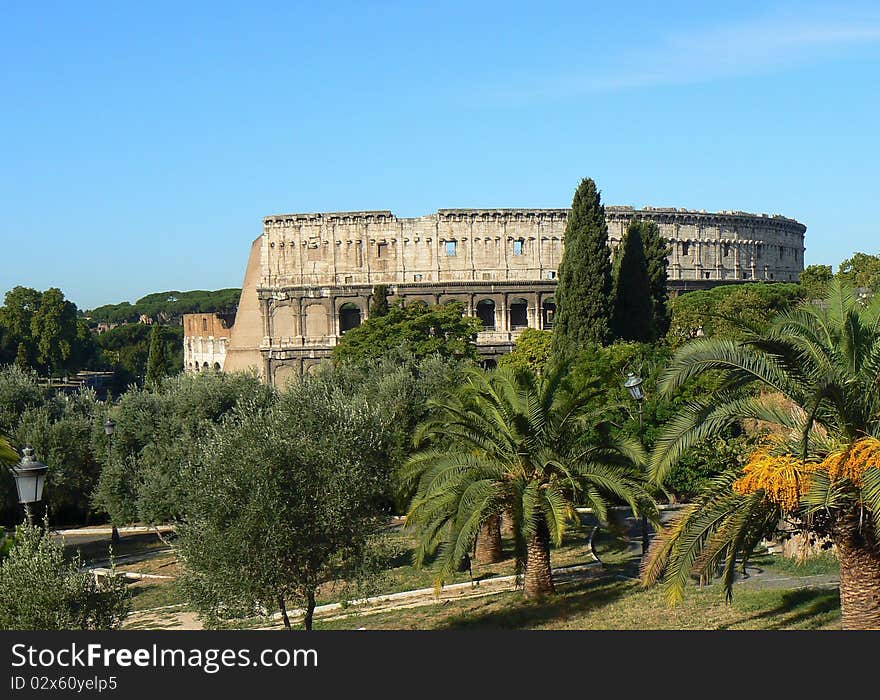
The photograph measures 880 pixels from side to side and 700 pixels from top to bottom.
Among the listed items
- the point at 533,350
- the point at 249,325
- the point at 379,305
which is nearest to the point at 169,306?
the point at 249,325

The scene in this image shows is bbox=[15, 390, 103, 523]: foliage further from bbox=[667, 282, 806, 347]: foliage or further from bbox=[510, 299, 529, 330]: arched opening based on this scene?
bbox=[510, 299, 529, 330]: arched opening

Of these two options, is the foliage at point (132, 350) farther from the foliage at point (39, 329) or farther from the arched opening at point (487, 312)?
the arched opening at point (487, 312)

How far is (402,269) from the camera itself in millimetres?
76125

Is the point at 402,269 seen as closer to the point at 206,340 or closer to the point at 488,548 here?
the point at 206,340

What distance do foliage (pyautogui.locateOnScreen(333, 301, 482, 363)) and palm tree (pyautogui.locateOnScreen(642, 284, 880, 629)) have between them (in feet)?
129

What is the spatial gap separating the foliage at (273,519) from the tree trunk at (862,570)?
7619mm

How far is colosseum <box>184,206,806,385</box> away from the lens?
74.6 m

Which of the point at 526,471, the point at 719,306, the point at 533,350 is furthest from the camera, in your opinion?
the point at 719,306

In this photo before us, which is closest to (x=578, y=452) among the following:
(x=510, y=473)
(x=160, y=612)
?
(x=510, y=473)

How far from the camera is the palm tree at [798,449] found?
457 inches

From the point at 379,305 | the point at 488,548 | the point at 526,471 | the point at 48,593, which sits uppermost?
the point at 379,305

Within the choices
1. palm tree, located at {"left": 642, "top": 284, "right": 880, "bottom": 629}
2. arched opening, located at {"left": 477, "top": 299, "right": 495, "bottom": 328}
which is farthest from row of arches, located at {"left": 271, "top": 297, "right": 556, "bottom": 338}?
palm tree, located at {"left": 642, "top": 284, "right": 880, "bottom": 629}

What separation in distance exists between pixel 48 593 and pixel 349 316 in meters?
64.7

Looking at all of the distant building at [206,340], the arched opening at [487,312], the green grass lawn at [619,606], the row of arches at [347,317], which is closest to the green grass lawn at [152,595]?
the green grass lawn at [619,606]
